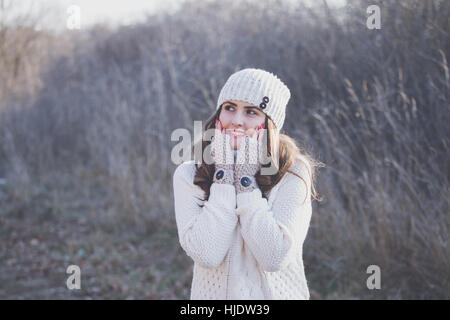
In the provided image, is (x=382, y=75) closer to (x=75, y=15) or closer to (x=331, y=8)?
(x=331, y=8)

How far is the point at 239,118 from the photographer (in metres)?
2.33

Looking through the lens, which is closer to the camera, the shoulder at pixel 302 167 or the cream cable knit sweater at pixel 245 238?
the cream cable knit sweater at pixel 245 238

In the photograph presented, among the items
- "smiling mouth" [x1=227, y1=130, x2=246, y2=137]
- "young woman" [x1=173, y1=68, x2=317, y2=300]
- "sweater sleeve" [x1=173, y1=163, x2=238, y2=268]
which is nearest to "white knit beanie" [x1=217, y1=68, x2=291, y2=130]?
"young woman" [x1=173, y1=68, x2=317, y2=300]

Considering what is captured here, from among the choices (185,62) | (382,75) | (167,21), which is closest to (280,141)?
(382,75)

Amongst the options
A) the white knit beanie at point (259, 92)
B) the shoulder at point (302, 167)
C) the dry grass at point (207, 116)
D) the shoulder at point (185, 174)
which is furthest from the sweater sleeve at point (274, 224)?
the dry grass at point (207, 116)

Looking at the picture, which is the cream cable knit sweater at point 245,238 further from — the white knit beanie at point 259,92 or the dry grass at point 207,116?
the dry grass at point 207,116

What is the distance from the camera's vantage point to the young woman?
2.04 metres

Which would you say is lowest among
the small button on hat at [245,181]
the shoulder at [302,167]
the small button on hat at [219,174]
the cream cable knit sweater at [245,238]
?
the cream cable knit sweater at [245,238]

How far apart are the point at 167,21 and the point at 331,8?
422cm

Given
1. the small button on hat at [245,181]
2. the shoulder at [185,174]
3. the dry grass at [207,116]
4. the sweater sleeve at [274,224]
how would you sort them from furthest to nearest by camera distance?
1. the dry grass at [207,116]
2. the shoulder at [185,174]
3. the small button on hat at [245,181]
4. the sweater sleeve at [274,224]

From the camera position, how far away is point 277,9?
6.84 meters

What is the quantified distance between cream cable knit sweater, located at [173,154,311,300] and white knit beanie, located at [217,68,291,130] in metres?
0.37

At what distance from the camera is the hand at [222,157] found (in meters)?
2.17

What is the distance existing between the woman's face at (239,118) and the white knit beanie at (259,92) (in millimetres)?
37
